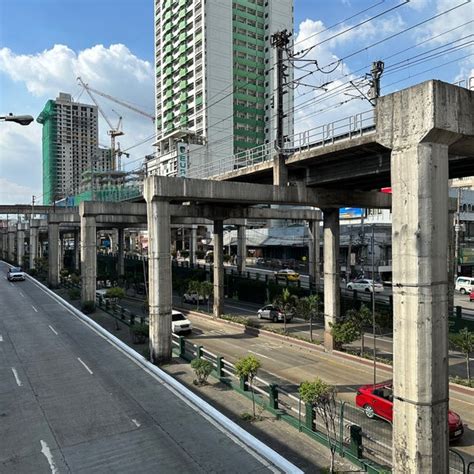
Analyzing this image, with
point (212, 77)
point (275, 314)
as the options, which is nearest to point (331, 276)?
point (275, 314)

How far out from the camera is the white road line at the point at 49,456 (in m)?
12.0

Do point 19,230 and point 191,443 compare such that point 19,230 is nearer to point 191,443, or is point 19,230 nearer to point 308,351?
point 308,351

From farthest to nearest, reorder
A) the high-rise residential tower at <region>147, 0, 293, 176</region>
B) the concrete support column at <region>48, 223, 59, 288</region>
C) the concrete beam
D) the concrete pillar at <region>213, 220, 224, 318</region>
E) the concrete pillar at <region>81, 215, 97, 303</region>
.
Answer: the high-rise residential tower at <region>147, 0, 293, 176</region> < the concrete support column at <region>48, 223, 59, 288</region> < the concrete pillar at <region>213, 220, 224, 318</region> < the concrete pillar at <region>81, 215, 97, 303</region> < the concrete beam

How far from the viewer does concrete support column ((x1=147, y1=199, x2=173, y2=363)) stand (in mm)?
23812

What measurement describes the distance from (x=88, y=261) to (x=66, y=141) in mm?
134340

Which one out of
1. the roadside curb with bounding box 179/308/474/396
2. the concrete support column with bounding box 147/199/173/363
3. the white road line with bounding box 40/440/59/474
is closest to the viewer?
the white road line with bounding box 40/440/59/474

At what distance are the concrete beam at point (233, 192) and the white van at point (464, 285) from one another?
111ft

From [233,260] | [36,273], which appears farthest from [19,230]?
[233,260]

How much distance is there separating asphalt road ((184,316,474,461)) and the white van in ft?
111

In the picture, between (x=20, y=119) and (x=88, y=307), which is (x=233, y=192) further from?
(x=88, y=307)

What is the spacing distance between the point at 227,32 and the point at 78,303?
105 m

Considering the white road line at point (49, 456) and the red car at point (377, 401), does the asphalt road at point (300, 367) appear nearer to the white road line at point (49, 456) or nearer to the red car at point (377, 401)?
the red car at point (377, 401)

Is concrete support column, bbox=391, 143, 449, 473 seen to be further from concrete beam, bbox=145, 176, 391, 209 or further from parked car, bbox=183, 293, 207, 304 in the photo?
parked car, bbox=183, 293, 207, 304

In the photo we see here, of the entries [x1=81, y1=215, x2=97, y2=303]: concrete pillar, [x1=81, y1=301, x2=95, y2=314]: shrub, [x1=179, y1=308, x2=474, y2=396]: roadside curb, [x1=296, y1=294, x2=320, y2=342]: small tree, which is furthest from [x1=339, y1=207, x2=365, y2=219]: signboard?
[x1=81, y1=301, x2=95, y2=314]: shrub
